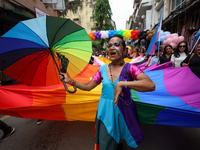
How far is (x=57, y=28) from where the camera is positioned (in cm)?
155

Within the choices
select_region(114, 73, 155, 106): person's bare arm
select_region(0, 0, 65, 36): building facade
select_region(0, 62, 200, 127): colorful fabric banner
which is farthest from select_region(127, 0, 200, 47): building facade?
select_region(0, 0, 65, 36): building facade

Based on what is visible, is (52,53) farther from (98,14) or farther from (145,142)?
(98,14)

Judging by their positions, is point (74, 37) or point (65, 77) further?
point (74, 37)

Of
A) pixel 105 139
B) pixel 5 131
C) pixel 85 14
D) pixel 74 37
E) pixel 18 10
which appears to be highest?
pixel 85 14

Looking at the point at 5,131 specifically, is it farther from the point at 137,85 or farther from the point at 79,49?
the point at 137,85

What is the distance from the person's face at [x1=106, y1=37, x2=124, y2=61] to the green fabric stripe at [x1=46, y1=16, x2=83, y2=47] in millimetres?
650

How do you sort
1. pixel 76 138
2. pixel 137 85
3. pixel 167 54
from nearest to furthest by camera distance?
pixel 137 85 < pixel 76 138 < pixel 167 54

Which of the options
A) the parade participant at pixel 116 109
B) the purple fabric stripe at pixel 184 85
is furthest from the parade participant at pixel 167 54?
the parade participant at pixel 116 109

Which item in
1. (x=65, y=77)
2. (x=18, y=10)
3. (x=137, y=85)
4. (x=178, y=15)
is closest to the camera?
(x=137, y=85)

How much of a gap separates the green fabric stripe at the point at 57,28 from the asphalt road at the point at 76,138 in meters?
2.00

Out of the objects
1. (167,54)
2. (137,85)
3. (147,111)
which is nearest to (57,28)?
(137,85)

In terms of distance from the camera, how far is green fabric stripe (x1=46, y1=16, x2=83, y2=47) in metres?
1.49

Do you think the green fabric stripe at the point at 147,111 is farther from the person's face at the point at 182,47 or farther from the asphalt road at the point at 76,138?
the person's face at the point at 182,47

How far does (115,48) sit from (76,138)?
2.14m
